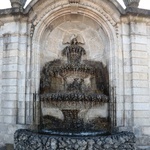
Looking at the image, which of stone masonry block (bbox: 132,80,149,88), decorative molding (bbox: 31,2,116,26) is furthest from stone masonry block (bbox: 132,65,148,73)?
decorative molding (bbox: 31,2,116,26)

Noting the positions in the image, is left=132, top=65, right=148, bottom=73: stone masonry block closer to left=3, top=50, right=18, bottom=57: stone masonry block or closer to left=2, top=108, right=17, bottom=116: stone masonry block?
left=3, top=50, right=18, bottom=57: stone masonry block

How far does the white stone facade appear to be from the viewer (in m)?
6.34

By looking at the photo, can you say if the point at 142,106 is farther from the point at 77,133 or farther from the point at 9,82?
the point at 9,82

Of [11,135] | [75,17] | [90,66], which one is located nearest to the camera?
[11,135]

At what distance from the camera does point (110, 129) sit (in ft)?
21.6

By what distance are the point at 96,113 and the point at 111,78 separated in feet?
3.46

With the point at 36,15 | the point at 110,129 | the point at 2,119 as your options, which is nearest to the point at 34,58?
the point at 36,15

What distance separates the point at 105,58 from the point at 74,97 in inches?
68.6

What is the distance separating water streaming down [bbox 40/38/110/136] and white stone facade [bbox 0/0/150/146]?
0.32 meters

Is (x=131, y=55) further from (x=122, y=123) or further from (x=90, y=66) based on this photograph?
(x=122, y=123)

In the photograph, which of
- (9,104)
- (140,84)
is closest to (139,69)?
(140,84)

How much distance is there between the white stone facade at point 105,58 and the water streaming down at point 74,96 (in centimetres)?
32

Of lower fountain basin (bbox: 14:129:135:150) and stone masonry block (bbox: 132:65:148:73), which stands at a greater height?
stone masonry block (bbox: 132:65:148:73)

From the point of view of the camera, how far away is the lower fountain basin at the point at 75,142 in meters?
4.77
